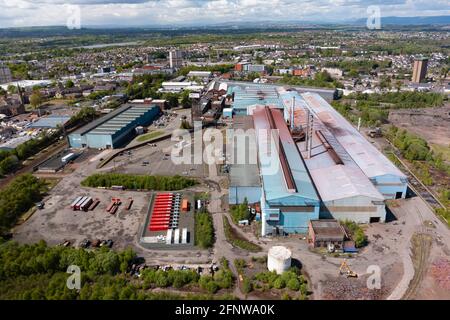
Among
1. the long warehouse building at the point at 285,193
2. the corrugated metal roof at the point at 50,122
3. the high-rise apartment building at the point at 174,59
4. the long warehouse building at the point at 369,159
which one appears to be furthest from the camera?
the high-rise apartment building at the point at 174,59

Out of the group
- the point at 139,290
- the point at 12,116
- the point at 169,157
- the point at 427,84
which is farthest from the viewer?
the point at 427,84

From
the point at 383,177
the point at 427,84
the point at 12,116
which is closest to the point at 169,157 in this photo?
the point at 383,177

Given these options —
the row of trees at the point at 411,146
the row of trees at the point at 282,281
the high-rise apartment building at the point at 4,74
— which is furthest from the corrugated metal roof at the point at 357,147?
the high-rise apartment building at the point at 4,74

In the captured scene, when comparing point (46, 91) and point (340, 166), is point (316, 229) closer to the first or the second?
point (340, 166)

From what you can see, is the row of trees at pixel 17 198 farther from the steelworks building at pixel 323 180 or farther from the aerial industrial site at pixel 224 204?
the steelworks building at pixel 323 180

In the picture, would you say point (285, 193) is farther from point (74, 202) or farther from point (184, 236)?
point (74, 202)
